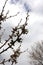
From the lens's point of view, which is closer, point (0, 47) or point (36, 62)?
point (0, 47)

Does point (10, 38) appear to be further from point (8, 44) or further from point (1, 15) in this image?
point (1, 15)

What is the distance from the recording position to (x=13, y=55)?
4562 millimetres

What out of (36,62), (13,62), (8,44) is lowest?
(36,62)

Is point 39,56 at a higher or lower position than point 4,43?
lower

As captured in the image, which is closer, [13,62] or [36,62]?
[13,62]

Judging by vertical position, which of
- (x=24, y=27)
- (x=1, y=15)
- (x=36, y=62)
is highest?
(x=1, y=15)

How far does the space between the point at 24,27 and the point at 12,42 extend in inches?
16.3

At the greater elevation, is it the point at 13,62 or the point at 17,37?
the point at 17,37

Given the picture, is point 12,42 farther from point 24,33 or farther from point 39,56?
point 39,56

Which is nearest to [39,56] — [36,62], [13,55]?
[36,62]

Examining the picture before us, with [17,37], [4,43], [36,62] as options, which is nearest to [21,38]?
[17,37]

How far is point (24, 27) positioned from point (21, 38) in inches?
9.7

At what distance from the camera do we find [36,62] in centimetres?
3856

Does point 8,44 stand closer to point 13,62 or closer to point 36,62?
point 13,62
